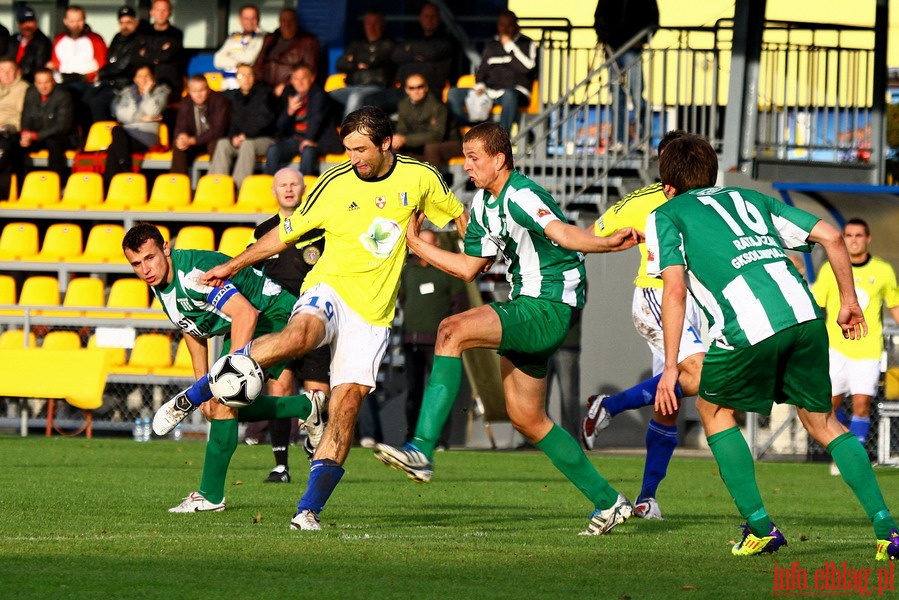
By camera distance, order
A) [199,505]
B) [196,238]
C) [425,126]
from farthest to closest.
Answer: [196,238] → [425,126] → [199,505]

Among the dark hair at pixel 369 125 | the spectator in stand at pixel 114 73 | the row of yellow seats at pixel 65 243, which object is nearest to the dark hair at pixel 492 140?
the dark hair at pixel 369 125

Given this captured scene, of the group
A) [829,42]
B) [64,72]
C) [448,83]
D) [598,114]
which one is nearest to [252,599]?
[598,114]

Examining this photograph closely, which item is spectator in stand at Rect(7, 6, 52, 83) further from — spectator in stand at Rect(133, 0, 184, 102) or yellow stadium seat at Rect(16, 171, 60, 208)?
yellow stadium seat at Rect(16, 171, 60, 208)

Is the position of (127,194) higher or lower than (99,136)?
lower

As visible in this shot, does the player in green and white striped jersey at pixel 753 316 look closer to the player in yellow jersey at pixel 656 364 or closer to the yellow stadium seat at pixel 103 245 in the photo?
the player in yellow jersey at pixel 656 364

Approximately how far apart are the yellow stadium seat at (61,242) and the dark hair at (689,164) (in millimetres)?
12828

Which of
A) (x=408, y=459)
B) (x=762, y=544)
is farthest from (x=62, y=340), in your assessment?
(x=762, y=544)

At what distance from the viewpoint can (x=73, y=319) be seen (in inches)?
661

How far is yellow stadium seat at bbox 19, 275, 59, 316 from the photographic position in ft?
59.2

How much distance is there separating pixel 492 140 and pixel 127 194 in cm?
1190

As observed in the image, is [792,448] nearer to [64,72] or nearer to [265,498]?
[265,498]

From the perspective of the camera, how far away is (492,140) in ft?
25.2

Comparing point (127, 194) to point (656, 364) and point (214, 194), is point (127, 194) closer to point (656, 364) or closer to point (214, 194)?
point (214, 194)

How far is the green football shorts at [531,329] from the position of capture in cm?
753
